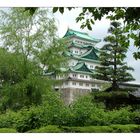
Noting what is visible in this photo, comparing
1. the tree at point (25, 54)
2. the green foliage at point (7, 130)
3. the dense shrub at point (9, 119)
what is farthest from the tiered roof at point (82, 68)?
the tree at point (25, 54)

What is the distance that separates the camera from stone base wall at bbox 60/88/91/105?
180 inches

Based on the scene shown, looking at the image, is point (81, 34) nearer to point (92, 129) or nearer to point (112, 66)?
point (112, 66)

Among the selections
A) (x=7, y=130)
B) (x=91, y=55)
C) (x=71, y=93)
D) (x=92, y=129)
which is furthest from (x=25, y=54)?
(x=92, y=129)

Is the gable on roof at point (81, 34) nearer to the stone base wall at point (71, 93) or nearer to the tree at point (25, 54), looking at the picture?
the stone base wall at point (71, 93)

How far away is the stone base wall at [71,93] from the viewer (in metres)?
4.57

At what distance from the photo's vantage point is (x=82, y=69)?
462cm

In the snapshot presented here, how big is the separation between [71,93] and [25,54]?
7.24 feet

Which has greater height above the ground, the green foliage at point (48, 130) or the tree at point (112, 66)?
the tree at point (112, 66)

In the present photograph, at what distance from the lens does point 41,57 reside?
702 cm

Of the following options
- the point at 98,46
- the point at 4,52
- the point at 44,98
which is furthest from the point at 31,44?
the point at 98,46

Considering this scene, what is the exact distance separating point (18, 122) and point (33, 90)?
6.28ft

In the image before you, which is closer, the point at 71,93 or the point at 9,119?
the point at 9,119

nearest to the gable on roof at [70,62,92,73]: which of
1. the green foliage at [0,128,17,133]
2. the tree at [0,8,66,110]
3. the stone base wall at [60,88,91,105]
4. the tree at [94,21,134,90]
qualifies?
the tree at [94,21,134,90]
